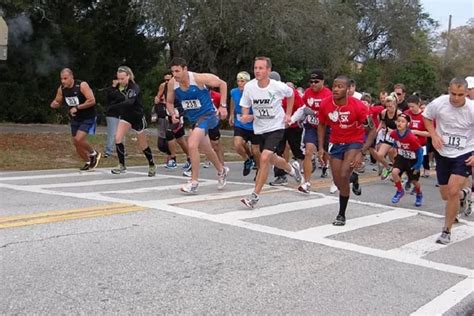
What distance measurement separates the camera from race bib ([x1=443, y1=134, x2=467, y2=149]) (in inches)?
278

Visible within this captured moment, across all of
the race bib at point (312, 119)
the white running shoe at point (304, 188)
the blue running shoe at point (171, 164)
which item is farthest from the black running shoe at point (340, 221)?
the blue running shoe at point (171, 164)

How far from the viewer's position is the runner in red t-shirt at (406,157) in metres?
10.1

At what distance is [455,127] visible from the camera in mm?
7074

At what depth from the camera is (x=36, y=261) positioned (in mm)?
5297

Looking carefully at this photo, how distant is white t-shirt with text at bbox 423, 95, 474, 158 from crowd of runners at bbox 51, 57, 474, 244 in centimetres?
1

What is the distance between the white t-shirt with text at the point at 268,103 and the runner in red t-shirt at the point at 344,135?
3.72ft

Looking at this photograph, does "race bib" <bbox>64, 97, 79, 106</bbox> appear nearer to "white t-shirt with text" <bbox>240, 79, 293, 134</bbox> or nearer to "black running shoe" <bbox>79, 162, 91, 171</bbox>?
"black running shoe" <bbox>79, 162, 91, 171</bbox>

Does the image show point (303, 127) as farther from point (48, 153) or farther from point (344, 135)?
point (48, 153)

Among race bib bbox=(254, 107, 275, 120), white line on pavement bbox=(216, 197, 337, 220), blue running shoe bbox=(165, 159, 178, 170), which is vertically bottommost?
white line on pavement bbox=(216, 197, 337, 220)

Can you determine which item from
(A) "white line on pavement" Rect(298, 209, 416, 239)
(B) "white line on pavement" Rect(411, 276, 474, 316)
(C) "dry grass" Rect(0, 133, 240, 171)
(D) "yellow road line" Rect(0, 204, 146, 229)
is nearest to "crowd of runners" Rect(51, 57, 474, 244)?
(A) "white line on pavement" Rect(298, 209, 416, 239)

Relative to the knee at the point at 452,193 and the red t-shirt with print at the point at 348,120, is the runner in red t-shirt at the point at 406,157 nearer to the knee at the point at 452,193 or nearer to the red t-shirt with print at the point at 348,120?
the red t-shirt with print at the point at 348,120

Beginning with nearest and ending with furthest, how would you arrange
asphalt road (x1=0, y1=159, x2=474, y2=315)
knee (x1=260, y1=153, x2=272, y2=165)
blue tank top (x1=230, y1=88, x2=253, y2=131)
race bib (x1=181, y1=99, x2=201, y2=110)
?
1. asphalt road (x1=0, y1=159, x2=474, y2=315)
2. knee (x1=260, y1=153, x2=272, y2=165)
3. race bib (x1=181, y1=99, x2=201, y2=110)
4. blue tank top (x1=230, y1=88, x2=253, y2=131)

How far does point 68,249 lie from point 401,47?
5529 centimetres

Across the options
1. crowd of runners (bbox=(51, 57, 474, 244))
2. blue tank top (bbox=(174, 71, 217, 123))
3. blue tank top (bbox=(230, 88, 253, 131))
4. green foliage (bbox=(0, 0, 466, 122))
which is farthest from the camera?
green foliage (bbox=(0, 0, 466, 122))
